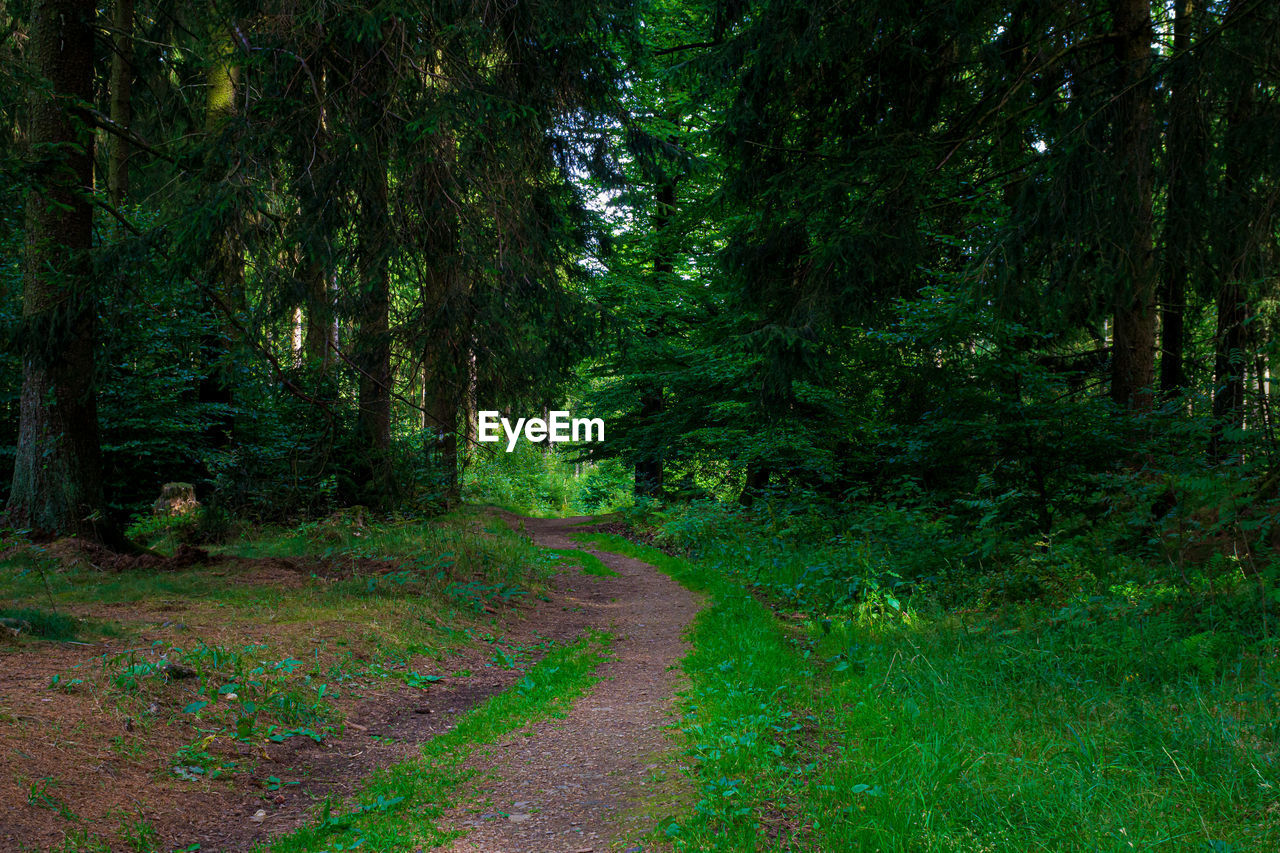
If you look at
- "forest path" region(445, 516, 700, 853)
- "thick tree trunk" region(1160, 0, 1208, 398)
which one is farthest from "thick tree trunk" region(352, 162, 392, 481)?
"thick tree trunk" region(1160, 0, 1208, 398)

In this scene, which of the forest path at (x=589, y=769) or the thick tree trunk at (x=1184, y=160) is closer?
the forest path at (x=589, y=769)

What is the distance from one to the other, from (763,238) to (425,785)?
26.8ft

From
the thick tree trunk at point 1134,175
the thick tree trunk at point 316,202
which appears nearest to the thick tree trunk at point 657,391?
the thick tree trunk at point 316,202

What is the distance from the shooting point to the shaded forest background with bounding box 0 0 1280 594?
645 centimetres

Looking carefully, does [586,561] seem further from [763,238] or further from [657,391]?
[657,391]

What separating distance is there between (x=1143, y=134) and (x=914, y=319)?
3.15 meters

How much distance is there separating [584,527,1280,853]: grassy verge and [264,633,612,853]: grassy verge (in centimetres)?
115

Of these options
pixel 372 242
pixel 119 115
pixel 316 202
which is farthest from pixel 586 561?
pixel 119 115

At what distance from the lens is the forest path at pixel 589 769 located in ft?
11.9

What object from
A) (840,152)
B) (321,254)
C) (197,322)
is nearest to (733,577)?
(840,152)

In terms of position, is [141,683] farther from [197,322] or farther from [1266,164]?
[1266,164]

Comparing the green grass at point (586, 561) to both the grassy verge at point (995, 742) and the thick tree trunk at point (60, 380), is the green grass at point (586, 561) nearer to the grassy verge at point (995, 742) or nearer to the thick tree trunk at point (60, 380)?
the grassy verge at point (995, 742)

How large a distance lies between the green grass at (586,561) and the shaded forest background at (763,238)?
3.82m

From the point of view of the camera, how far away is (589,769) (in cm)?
445
